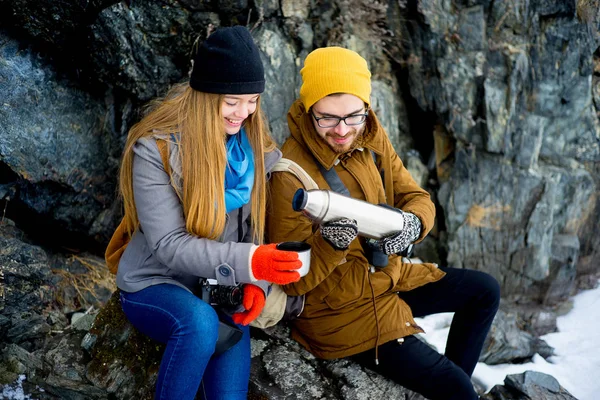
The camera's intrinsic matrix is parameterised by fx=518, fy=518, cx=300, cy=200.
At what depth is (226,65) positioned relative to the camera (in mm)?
2805

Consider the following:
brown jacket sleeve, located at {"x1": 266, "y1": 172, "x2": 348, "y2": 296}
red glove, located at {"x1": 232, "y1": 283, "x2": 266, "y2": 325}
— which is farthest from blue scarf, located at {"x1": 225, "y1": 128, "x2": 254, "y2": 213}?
red glove, located at {"x1": 232, "y1": 283, "x2": 266, "y2": 325}

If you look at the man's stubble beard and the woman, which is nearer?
the woman

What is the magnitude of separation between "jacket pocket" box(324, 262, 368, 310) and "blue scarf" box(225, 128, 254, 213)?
0.79 m

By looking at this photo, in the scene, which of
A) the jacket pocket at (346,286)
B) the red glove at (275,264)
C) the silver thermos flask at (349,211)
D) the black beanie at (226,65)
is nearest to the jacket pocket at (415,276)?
the jacket pocket at (346,286)

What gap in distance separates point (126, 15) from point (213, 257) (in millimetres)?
3457

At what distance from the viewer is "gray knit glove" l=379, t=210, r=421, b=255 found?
317 centimetres

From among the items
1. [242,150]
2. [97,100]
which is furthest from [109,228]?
[242,150]

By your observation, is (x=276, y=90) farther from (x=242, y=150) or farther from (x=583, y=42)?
(x=583, y=42)

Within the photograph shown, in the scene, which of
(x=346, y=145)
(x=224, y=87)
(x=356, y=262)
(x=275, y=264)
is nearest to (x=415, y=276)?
(x=356, y=262)

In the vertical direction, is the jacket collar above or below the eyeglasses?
below

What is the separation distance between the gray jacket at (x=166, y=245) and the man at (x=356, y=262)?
0.55 meters

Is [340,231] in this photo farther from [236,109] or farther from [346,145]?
[236,109]

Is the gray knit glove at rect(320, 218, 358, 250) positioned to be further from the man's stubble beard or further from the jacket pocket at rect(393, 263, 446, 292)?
the jacket pocket at rect(393, 263, 446, 292)

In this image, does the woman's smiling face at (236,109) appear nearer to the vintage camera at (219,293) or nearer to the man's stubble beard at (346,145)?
the man's stubble beard at (346,145)
